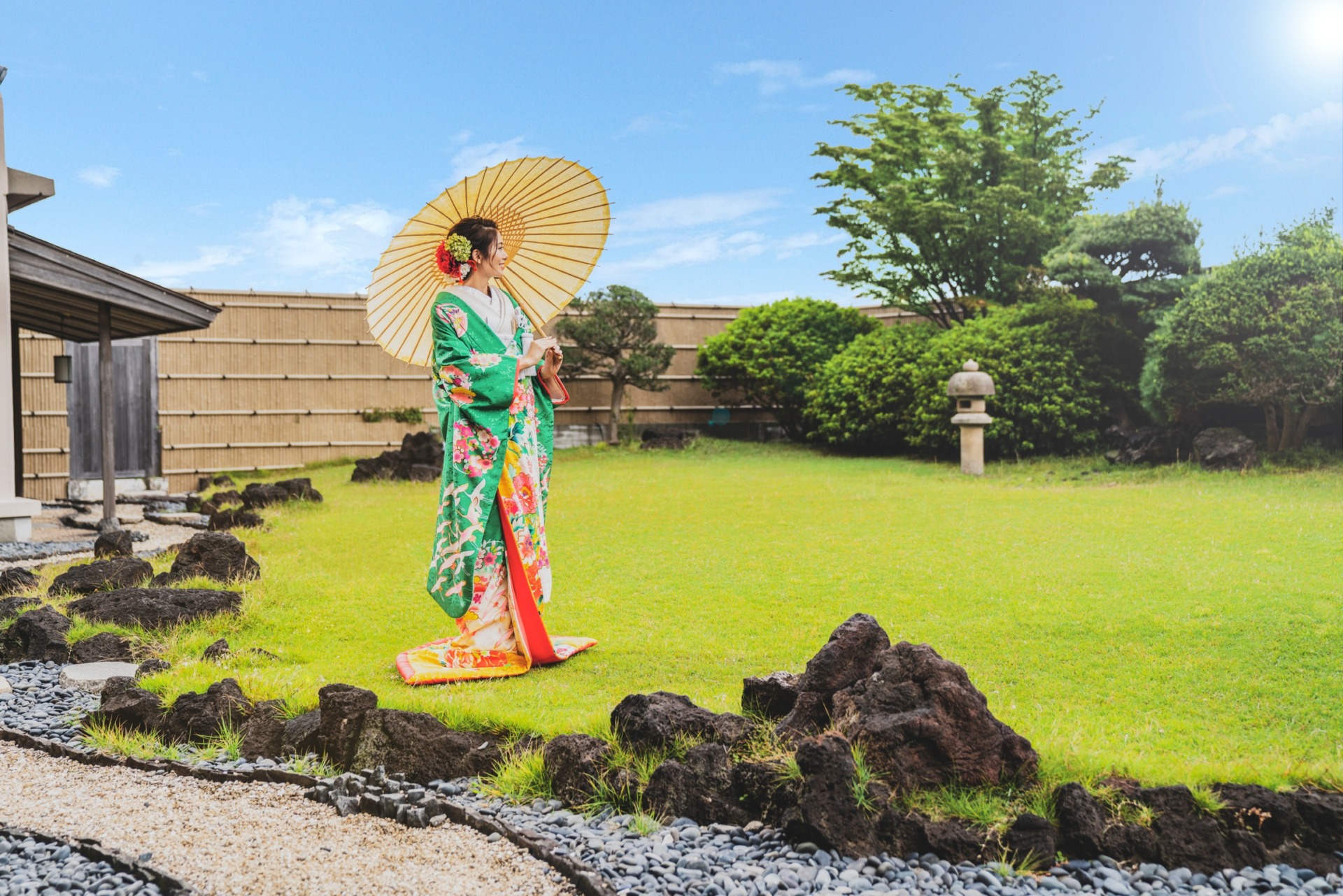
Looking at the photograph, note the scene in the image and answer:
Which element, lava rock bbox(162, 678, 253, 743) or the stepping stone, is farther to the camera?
the stepping stone

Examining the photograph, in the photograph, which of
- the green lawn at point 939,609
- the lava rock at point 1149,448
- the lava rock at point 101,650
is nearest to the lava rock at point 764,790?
the green lawn at point 939,609

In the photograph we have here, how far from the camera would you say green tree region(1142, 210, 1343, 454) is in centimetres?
1256

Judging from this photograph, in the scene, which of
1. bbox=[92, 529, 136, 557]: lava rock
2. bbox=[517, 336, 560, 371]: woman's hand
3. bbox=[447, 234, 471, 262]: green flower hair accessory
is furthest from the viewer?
bbox=[92, 529, 136, 557]: lava rock

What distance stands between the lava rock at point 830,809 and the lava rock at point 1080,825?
1.75 ft

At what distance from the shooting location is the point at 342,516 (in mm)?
10258

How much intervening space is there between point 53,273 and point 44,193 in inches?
28.1

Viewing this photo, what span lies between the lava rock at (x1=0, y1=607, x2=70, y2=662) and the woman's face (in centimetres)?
297

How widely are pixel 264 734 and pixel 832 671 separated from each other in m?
2.14

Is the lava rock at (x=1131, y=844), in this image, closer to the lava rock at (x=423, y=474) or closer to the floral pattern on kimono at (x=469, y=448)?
the floral pattern on kimono at (x=469, y=448)

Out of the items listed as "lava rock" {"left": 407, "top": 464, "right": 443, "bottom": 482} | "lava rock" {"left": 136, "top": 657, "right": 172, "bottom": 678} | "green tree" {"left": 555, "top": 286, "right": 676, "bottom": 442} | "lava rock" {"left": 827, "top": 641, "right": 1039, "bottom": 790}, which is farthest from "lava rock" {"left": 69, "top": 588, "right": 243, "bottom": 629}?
"green tree" {"left": 555, "top": 286, "right": 676, "bottom": 442}

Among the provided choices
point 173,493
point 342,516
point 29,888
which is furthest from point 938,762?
point 173,493

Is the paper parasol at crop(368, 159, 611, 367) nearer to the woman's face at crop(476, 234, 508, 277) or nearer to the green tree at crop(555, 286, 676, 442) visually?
the woman's face at crop(476, 234, 508, 277)

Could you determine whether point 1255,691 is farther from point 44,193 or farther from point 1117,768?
point 44,193

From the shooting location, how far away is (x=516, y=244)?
16.5 ft
